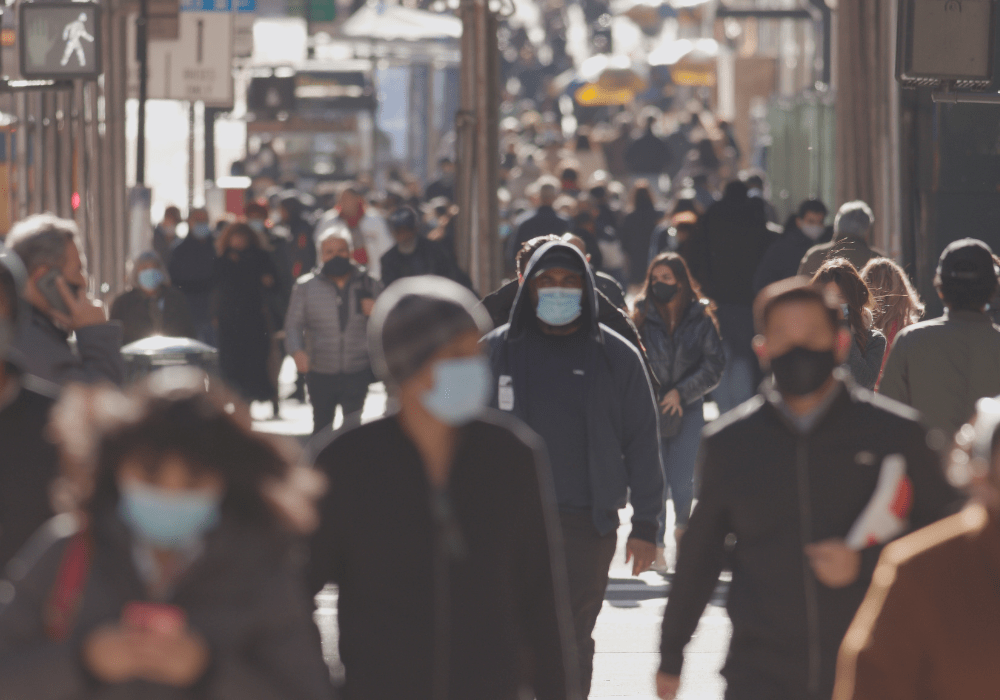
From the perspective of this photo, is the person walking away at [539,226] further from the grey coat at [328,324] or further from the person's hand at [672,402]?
the person's hand at [672,402]

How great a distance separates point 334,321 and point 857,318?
200 inches

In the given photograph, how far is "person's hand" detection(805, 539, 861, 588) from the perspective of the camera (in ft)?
15.3

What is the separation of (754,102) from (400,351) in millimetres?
31997

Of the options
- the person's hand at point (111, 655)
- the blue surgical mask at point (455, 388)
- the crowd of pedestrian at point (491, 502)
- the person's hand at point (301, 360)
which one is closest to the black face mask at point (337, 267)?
the person's hand at point (301, 360)

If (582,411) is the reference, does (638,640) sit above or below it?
below

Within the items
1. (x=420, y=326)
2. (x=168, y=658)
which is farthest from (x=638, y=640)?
(x=168, y=658)

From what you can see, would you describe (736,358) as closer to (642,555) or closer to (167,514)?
(642,555)

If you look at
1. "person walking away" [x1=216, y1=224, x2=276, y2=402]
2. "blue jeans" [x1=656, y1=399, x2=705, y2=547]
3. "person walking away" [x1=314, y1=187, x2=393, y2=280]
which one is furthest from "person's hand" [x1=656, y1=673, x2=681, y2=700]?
"person walking away" [x1=314, y1=187, x2=393, y2=280]

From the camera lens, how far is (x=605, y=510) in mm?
6438

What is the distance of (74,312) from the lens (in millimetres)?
5691

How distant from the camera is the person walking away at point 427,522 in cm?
397

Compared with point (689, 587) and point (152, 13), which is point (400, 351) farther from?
point (152, 13)

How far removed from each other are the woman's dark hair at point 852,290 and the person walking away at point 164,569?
17.3 feet

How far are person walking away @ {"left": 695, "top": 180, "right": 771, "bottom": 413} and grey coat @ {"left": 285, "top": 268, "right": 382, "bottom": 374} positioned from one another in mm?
2748
